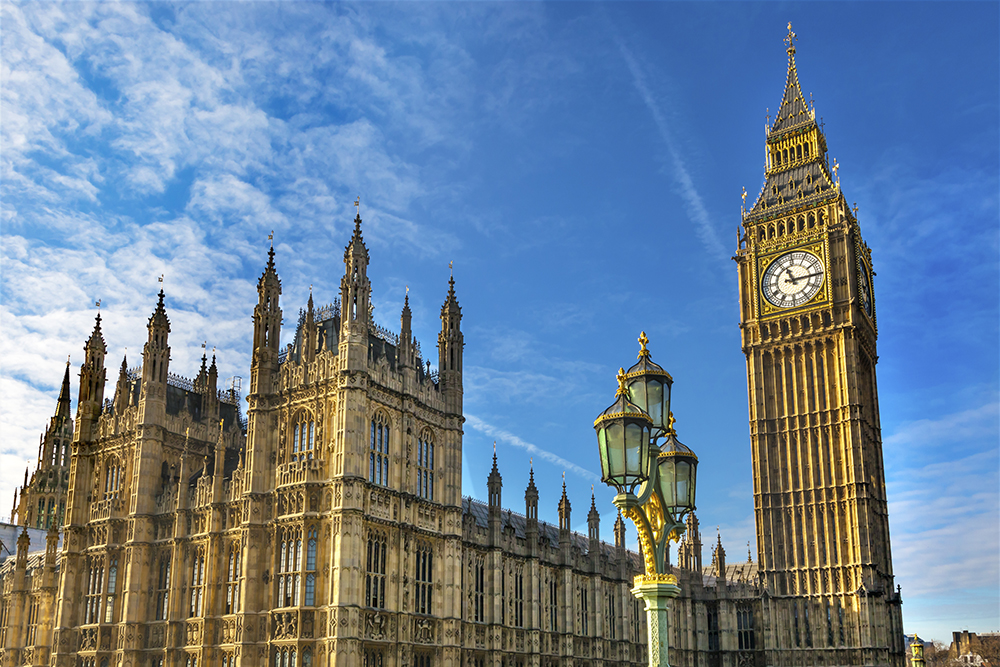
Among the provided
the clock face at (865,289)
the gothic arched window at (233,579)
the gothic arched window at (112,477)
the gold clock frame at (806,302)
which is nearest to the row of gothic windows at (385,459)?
the gothic arched window at (233,579)

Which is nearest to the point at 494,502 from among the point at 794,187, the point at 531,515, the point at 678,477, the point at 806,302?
the point at 531,515

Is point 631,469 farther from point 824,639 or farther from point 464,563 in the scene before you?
point 824,639

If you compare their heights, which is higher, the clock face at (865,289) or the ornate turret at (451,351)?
the clock face at (865,289)

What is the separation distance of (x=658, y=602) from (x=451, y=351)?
36666 millimetres

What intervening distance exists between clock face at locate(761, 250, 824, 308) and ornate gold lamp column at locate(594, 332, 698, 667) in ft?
248

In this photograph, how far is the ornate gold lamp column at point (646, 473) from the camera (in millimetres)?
19203

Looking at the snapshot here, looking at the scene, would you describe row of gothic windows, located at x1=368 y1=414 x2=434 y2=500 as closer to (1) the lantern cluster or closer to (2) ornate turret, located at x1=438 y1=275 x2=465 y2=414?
(2) ornate turret, located at x1=438 y1=275 x2=465 y2=414

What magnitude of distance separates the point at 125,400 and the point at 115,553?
386 inches

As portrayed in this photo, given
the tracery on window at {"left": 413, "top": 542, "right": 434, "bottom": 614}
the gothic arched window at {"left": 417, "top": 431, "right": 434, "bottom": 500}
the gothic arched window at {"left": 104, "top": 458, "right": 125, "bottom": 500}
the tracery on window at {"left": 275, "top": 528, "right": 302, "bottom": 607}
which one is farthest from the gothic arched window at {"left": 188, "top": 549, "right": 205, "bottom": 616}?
the gothic arched window at {"left": 417, "top": 431, "right": 434, "bottom": 500}

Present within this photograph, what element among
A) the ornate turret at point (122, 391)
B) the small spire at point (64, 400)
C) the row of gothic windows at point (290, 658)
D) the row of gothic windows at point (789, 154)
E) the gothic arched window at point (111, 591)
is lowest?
the row of gothic windows at point (290, 658)

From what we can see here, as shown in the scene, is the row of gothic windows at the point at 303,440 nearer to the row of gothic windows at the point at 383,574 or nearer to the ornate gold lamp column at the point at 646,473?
the row of gothic windows at the point at 383,574

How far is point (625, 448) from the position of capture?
1919 centimetres

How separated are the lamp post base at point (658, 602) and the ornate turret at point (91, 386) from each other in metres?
49.1

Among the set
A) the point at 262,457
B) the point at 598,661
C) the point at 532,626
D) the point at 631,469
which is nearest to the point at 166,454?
the point at 262,457
